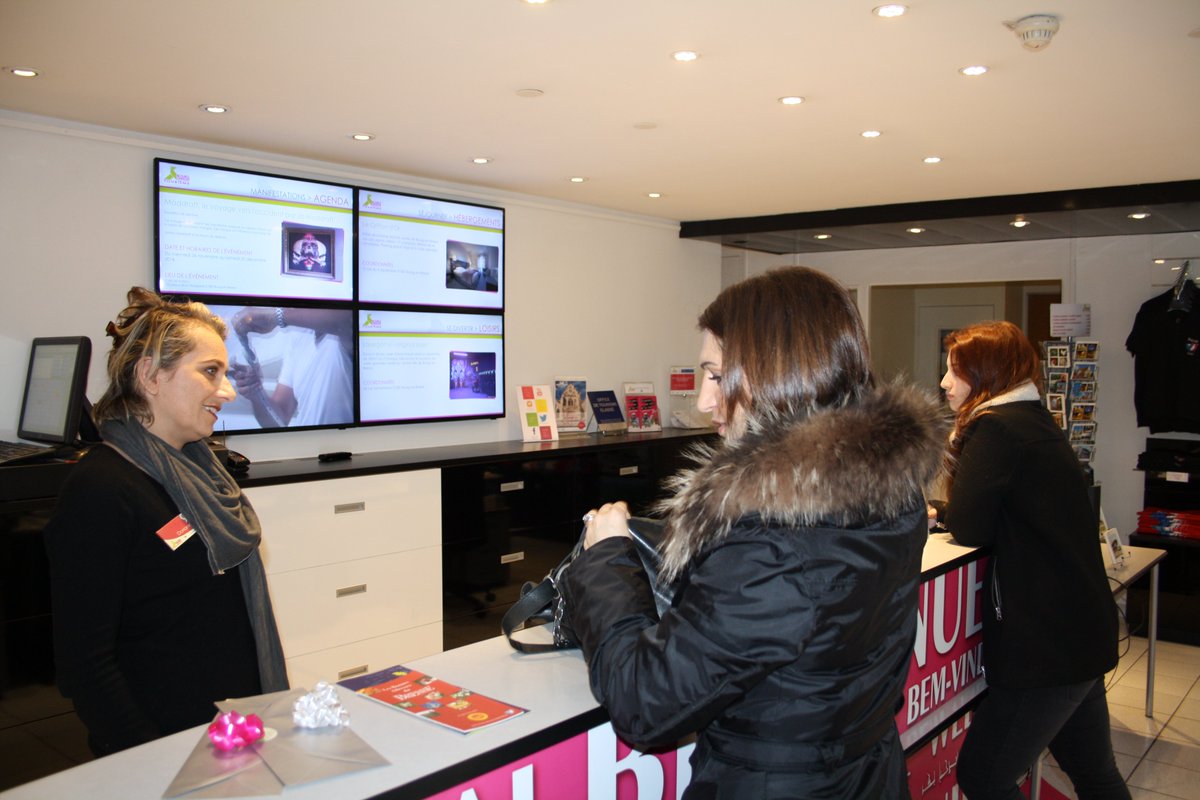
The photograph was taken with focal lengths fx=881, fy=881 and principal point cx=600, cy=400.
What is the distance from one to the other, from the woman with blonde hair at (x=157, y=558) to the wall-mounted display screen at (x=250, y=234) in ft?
7.01

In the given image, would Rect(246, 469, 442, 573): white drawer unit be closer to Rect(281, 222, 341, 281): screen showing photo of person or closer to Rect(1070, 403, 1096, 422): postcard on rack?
Rect(281, 222, 341, 281): screen showing photo of person

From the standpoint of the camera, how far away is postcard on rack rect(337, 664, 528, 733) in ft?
4.53

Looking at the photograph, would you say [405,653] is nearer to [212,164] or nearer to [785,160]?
[212,164]

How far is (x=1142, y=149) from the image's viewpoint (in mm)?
4062

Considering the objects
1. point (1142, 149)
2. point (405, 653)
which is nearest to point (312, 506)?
point (405, 653)

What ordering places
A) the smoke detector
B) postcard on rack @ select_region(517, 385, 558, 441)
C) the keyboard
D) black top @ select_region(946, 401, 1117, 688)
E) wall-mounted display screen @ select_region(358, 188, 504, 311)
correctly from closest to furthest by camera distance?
black top @ select_region(946, 401, 1117, 688) < the smoke detector < the keyboard < wall-mounted display screen @ select_region(358, 188, 504, 311) < postcard on rack @ select_region(517, 385, 558, 441)

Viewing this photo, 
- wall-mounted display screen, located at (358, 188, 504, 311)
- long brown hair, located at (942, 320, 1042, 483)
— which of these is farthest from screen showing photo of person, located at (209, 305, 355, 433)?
long brown hair, located at (942, 320, 1042, 483)

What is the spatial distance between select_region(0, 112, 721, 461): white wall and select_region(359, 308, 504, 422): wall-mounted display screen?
129 mm

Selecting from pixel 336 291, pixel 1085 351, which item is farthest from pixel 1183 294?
pixel 336 291

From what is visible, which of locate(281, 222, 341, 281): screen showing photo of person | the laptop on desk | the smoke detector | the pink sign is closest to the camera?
the pink sign

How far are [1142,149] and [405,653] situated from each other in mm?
4236

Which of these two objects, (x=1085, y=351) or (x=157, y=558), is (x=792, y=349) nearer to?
(x=157, y=558)

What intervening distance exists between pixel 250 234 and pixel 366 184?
0.78 meters

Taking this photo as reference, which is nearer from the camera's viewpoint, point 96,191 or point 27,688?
point 27,688
